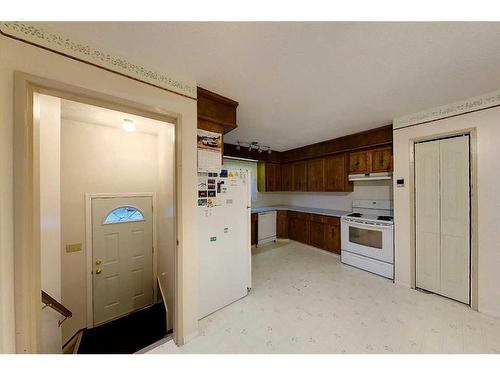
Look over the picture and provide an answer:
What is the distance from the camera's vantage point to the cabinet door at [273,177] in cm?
507

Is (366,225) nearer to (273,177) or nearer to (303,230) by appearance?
(303,230)

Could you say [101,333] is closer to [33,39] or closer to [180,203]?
[180,203]

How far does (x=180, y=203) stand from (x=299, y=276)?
7.70 feet

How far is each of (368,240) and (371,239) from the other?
2.3 inches

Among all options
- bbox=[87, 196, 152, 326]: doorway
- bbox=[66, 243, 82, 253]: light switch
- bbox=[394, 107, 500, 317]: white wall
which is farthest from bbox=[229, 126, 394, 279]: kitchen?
bbox=[66, 243, 82, 253]: light switch

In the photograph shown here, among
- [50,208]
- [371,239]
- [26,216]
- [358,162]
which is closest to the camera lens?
[26,216]

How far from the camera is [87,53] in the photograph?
1.24 m

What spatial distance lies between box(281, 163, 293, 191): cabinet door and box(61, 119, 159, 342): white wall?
147 inches

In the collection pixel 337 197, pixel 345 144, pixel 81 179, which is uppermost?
pixel 345 144

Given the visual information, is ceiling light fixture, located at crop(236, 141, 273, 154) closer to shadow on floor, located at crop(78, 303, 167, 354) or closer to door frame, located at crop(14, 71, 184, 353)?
door frame, located at crop(14, 71, 184, 353)

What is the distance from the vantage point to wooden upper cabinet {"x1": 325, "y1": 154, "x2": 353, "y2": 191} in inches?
149

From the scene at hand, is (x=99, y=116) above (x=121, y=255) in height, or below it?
above

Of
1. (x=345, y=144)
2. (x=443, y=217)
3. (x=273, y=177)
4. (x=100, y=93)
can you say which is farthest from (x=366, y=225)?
(x=100, y=93)
